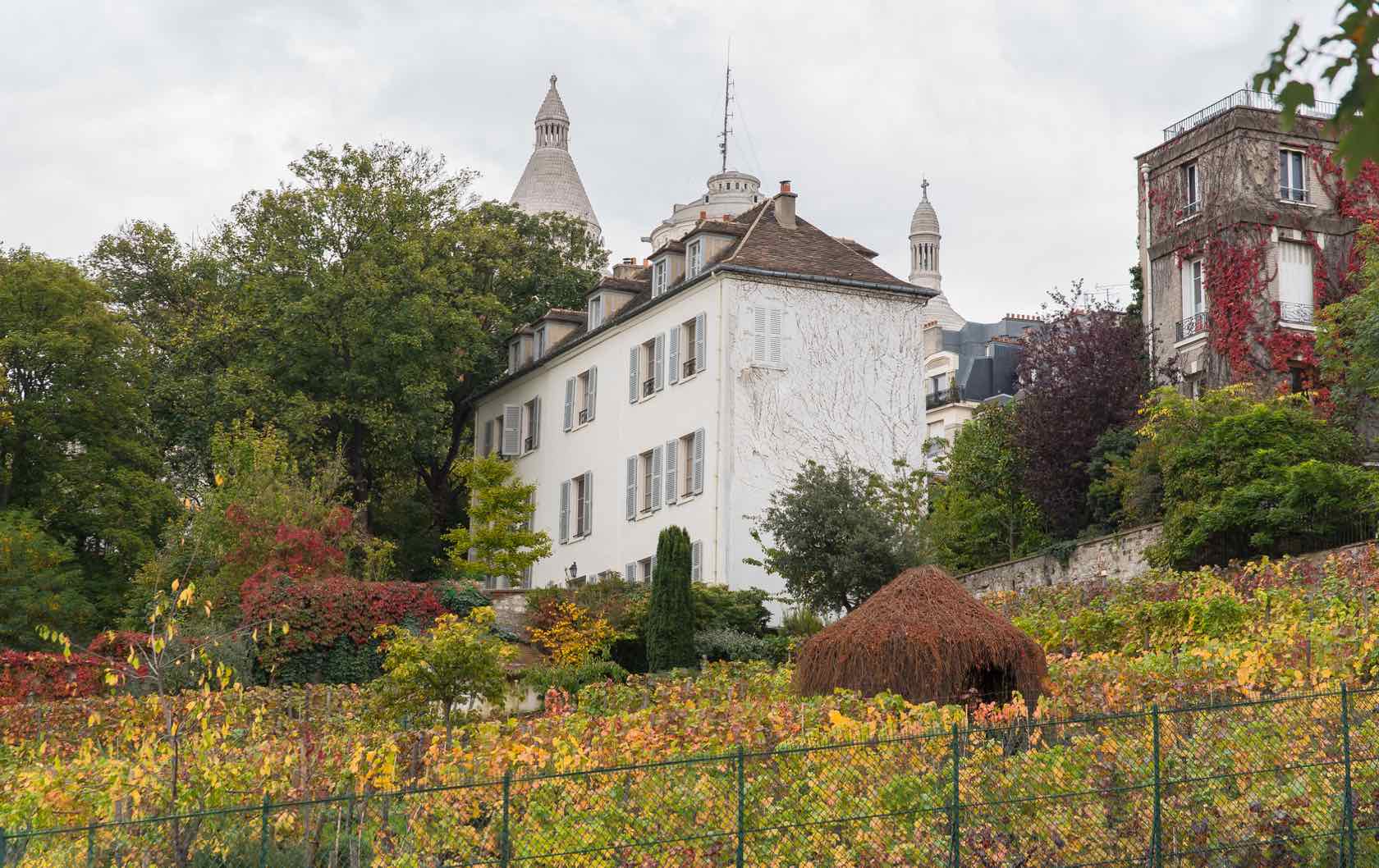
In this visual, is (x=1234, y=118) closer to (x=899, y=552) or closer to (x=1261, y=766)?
(x=899, y=552)

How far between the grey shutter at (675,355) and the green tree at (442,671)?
15555 millimetres

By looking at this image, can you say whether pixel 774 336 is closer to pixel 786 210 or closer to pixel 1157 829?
pixel 786 210

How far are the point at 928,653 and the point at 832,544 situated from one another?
12.6m

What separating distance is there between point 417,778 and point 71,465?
2607 cm

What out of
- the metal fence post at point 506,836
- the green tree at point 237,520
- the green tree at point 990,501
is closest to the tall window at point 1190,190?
the green tree at point 990,501

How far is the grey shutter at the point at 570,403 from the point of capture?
1791 inches

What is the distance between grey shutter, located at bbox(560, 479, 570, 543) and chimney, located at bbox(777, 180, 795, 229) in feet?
27.0

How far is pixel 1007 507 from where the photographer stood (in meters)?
42.3

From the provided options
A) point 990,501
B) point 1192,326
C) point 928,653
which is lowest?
point 928,653

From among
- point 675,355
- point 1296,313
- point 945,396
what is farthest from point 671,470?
point 945,396

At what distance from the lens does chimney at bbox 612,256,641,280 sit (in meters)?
52.1

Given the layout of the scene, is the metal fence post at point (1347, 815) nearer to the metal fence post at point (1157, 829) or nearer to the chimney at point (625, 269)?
the metal fence post at point (1157, 829)

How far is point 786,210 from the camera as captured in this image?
4253cm

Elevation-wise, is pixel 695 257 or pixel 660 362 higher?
pixel 695 257
